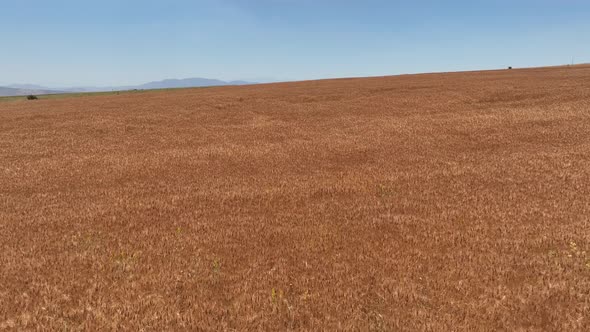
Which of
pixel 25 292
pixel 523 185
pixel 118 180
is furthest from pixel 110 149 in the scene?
pixel 523 185

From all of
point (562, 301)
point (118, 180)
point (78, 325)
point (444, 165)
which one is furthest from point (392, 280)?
point (118, 180)

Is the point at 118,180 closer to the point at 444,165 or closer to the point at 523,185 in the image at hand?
the point at 444,165

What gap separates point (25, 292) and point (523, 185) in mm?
14246

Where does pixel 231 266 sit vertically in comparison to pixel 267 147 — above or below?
below

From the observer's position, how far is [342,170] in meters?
16.0

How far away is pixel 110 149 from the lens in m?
21.1

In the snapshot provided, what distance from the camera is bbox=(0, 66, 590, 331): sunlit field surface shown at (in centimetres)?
643

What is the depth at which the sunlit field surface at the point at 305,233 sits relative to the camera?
6430 mm

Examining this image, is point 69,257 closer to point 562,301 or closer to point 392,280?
point 392,280

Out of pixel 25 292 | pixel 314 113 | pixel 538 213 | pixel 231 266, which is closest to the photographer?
pixel 25 292

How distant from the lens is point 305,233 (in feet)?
31.8

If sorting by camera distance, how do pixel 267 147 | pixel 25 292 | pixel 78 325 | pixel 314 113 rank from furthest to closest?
pixel 314 113
pixel 267 147
pixel 25 292
pixel 78 325

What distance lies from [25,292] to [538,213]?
40.5 feet

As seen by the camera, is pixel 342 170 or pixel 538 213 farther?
pixel 342 170
